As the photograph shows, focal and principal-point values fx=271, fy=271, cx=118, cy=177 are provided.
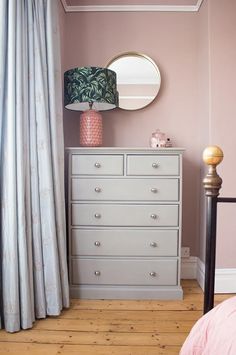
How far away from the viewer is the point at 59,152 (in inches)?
75.1

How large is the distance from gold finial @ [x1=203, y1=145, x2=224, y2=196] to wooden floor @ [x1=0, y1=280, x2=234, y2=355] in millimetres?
1015

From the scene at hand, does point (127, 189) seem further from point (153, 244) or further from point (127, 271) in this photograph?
point (127, 271)

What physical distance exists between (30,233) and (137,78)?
162 cm

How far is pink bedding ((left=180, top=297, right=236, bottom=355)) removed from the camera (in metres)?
0.64

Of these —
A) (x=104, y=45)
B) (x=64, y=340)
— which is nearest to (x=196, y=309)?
(x=64, y=340)

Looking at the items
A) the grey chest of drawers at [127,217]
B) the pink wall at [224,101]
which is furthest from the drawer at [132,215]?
the pink wall at [224,101]

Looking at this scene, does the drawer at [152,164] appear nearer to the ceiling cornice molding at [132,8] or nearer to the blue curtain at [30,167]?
A: the blue curtain at [30,167]

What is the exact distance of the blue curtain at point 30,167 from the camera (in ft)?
5.05

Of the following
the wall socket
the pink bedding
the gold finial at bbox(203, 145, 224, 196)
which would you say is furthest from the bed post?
the wall socket

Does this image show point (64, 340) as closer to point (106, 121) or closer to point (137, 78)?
point (106, 121)

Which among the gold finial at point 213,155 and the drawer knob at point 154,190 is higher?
the gold finial at point 213,155

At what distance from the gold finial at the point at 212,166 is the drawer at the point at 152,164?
102 centimetres

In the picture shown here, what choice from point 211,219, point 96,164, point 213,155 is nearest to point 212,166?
point 213,155

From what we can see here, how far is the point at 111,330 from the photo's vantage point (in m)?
1.67
